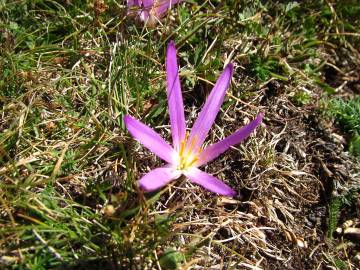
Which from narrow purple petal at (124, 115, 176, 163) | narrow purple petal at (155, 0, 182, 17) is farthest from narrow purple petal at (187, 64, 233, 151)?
narrow purple petal at (155, 0, 182, 17)

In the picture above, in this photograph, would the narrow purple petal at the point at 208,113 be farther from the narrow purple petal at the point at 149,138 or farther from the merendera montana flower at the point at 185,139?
the narrow purple petal at the point at 149,138

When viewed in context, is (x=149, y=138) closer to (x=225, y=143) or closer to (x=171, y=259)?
(x=225, y=143)

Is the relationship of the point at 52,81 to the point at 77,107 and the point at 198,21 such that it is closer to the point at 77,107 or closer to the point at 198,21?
the point at 77,107

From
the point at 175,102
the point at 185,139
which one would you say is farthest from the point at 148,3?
the point at 185,139

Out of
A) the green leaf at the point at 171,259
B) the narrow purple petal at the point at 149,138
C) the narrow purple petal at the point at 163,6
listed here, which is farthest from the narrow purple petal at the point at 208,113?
the narrow purple petal at the point at 163,6

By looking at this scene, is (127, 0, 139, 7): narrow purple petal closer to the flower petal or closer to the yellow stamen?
the yellow stamen

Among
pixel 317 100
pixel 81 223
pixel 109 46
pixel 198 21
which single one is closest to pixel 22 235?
pixel 81 223
